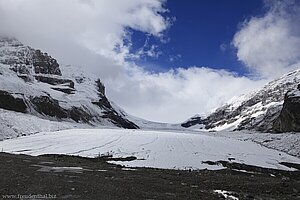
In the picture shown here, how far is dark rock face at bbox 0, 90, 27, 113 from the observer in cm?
12381

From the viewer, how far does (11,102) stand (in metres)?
127

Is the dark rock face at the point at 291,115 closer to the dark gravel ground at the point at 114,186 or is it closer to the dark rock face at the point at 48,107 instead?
the dark gravel ground at the point at 114,186

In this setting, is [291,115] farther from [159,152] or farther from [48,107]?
[48,107]

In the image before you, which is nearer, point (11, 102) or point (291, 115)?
point (291, 115)

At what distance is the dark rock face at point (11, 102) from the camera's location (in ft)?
406

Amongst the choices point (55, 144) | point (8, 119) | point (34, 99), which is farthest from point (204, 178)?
point (34, 99)

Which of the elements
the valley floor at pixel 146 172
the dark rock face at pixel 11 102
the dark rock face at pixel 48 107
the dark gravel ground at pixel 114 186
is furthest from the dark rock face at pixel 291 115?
A: the dark rock face at pixel 48 107

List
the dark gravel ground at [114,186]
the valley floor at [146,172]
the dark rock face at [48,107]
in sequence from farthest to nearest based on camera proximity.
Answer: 1. the dark rock face at [48,107]
2. the valley floor at [146,172]
3. the dark gravel ground at [114,186]

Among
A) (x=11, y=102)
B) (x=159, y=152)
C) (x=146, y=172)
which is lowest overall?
(x=146, y=172)

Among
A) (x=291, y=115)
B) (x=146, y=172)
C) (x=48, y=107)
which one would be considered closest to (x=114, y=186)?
(x=146, y=172)

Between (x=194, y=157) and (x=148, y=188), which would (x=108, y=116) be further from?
(x=148, y=188)

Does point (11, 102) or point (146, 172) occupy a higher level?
point (11, 102)

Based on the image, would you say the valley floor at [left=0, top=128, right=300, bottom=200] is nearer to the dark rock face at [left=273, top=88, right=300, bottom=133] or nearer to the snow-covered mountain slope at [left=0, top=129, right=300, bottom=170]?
the snow-covered mountain slope at [left=0, top=129, right=300, bottom=170]

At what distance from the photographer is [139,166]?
25.5 meters
